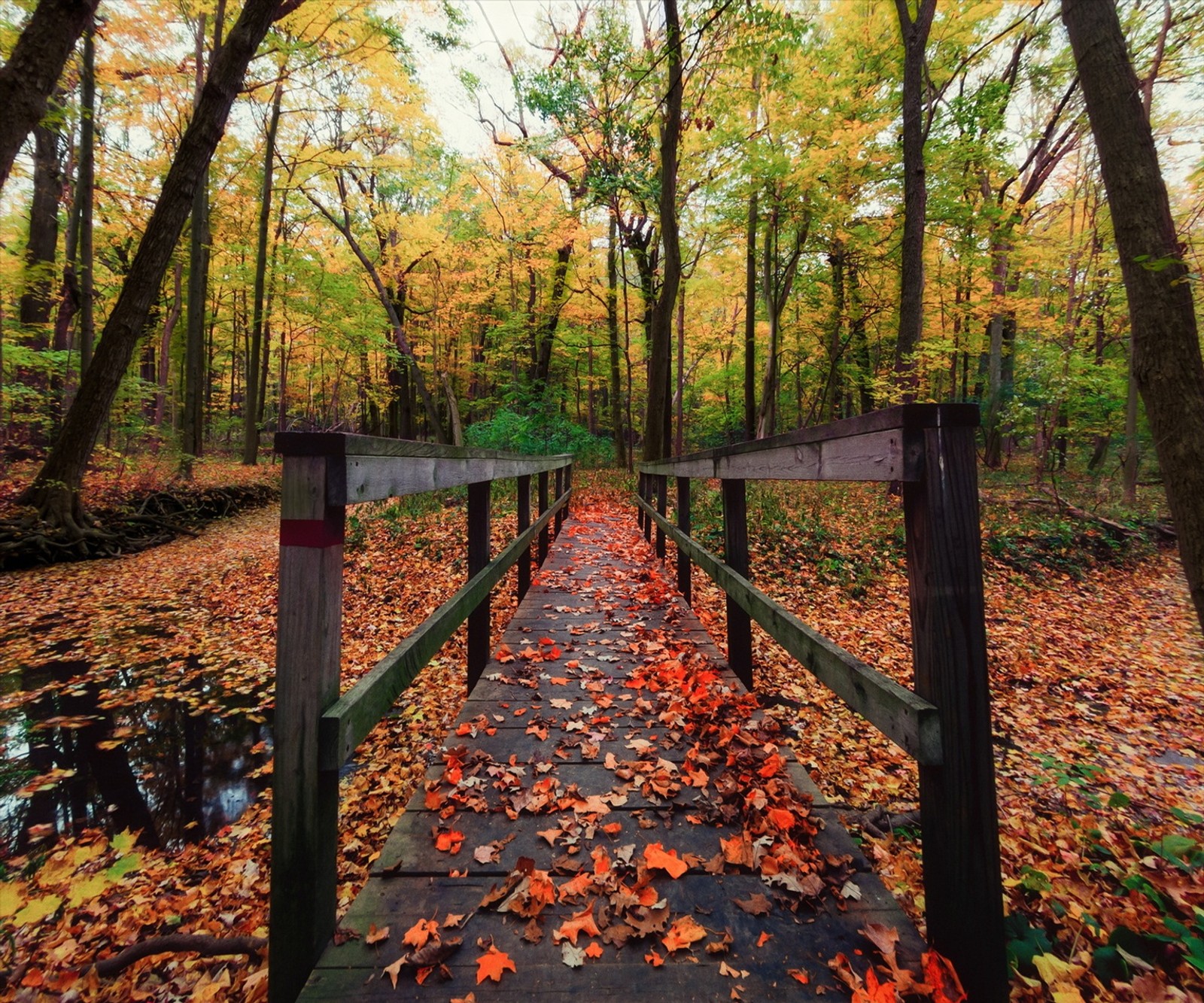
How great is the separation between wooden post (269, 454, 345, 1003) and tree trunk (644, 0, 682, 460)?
28.6 feet

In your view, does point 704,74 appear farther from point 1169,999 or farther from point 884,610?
point 1169,999

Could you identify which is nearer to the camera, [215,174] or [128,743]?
[128,743]

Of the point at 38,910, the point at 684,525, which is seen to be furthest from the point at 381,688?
the point at 684,525

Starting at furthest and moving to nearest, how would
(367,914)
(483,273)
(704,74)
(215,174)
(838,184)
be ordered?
(483,273) → (215,174) → (838,184) → (704,74) → (367,914)

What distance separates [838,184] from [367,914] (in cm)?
1454

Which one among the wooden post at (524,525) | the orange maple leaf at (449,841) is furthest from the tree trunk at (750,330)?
the orange maple leaf at (449,841)

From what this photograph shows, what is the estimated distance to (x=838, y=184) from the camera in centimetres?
1184

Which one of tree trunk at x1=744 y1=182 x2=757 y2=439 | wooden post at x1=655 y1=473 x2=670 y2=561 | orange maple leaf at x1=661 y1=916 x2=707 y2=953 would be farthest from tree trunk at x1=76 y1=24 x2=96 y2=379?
tree trunk at x1=744 y1=182 x2=757 y2=439

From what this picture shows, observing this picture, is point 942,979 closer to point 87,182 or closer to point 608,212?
point 87,182

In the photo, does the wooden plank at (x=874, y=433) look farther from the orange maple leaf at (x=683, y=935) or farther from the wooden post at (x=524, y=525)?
the wooden post at (x=524, y=525)

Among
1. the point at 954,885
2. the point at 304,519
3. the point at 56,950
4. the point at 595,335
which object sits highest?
the point at 595,335

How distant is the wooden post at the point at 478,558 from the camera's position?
3016mm

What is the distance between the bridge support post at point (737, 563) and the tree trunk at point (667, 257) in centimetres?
727

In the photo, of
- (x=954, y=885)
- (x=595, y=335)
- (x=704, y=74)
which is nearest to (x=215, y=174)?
(x=595, y=335)
